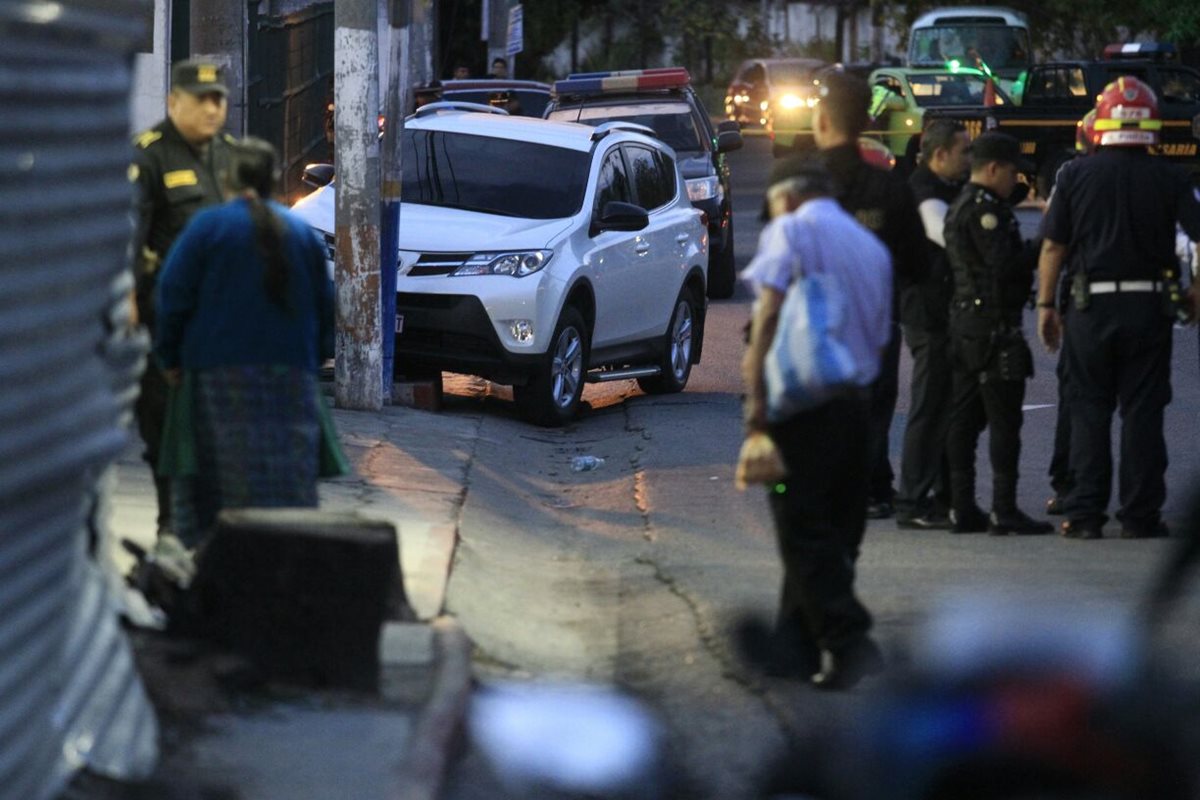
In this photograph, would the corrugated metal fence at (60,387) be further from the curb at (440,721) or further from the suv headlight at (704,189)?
the suv headlight at (704,189)

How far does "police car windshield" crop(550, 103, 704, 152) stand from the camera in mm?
22891

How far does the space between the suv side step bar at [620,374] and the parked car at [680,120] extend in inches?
225

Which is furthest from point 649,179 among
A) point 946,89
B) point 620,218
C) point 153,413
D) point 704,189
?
point 946,89

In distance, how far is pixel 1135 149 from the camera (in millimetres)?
10602

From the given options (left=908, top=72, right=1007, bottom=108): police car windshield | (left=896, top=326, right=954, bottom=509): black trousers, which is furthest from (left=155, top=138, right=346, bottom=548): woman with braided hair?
(left=908, top=72, right=1007, bottom=108): police car windshield

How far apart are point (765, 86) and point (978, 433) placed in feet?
143

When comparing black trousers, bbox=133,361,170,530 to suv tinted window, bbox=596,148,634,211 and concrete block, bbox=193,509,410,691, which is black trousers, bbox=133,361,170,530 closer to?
concrete block, bbox=193,509,410,691

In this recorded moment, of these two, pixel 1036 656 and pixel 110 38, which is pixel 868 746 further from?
pixel 110 38

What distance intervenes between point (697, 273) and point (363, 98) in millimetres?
3716

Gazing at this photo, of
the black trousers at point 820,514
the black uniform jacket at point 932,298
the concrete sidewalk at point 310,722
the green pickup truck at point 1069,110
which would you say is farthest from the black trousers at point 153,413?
the green pickup truck at point 1069,110

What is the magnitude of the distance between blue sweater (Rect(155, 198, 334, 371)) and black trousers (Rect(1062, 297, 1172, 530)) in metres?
4.28

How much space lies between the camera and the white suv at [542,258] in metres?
14.1

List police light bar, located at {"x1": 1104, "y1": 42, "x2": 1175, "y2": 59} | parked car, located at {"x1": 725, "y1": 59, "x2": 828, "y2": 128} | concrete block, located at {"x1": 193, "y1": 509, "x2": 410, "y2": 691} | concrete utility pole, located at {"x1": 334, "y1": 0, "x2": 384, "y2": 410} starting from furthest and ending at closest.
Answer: parked car, located at {"x1": 725, "y1": 59, "x2": 828, "y2": 128}, police light bar, located at {"x1": 1104, "y1": 42, "x2": 1175, "y2": 59}, concrete utility pole, located at {"x1": 334, "y1": 0, "x2": 384, "y2": 410}, concrete block, located at {"x1": 193, "y1": 509, "x2": 410, "y2": 691}

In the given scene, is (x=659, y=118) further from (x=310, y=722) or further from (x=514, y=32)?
(x=514, y=32)
